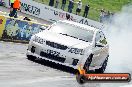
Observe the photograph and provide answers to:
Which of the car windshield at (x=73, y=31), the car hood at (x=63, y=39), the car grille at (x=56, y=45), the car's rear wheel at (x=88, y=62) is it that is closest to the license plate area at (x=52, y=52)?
the car grille at (x=56, y=45)

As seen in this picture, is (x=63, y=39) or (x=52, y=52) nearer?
(x=52, y=52)

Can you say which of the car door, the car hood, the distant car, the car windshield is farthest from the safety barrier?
the car hood

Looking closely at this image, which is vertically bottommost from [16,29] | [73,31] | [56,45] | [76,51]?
[16,29]

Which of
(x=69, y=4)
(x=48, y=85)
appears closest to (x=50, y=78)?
(x=48, y=85)

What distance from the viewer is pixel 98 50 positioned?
1491 cm

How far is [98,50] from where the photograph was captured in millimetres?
14906

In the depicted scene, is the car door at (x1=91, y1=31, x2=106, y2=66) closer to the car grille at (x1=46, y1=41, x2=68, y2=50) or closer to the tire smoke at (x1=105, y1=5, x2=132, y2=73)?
the car grille at (x1=46, y1=41, x2=68, y2=50)

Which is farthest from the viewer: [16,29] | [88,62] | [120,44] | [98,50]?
[120,44]

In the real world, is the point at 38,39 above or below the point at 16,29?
above

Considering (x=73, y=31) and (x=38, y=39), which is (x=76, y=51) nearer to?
(x=38, y=39)

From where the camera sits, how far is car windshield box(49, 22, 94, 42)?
48.6 feet

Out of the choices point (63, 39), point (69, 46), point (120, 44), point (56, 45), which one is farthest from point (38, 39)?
point (120, 44)

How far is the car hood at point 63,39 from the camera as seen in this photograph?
44.7ft

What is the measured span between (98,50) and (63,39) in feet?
5.07
